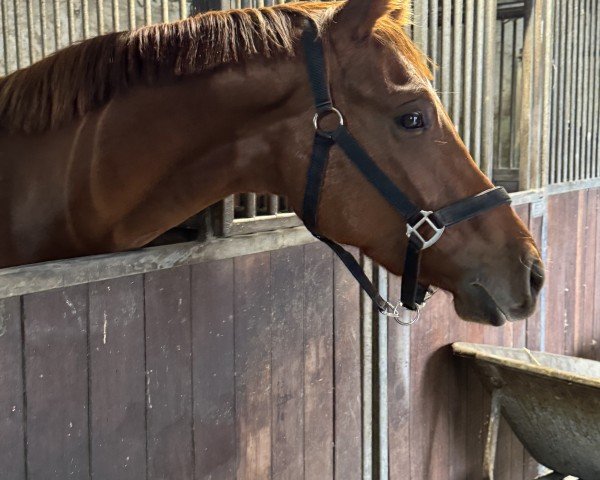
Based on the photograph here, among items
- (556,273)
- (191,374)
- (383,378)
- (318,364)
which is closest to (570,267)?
(556,273)

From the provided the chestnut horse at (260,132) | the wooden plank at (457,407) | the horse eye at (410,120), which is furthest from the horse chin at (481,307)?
the wooden plank at (457,407)

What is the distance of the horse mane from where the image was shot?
1193 mm

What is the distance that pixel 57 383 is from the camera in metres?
1.17

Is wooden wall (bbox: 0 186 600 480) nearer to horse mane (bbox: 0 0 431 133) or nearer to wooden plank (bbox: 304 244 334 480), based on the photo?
wooden plank (bbox: 304 244 334 480)

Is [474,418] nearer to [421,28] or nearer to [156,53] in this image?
[421,28]

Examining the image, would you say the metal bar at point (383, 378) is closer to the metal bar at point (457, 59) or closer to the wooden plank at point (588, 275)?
the metal bar at point (457, 59)

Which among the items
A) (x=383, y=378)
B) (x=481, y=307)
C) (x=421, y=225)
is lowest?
(x=383, y=378)

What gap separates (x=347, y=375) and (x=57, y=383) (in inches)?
38.6

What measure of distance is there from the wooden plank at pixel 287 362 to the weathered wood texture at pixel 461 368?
0.45 m

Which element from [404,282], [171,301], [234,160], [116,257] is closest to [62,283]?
[116,257]

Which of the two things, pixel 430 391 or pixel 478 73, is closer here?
pixel 430 391

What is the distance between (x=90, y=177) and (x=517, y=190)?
87.4 inches

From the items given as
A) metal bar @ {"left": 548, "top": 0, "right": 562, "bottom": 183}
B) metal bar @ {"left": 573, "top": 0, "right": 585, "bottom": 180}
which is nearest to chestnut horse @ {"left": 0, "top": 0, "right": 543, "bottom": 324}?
metal bar @ {"left": 548, "top": 0, "right": 562, "bottom": 183}

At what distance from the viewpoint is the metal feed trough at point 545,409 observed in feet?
6.61
